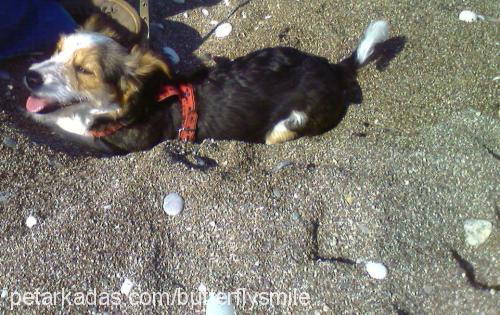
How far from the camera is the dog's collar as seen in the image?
108 inches

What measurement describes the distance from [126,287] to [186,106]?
1138mm

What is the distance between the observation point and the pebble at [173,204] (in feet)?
7.75

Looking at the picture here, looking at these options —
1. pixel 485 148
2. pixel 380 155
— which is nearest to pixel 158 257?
pixel 380 155

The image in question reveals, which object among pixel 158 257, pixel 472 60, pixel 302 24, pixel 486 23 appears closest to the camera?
pixel 158 257

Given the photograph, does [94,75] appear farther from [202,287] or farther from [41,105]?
[202,287]

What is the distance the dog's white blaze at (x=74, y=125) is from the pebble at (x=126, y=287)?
1.08 meters

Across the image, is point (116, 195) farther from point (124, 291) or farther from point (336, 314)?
point (336, 314)

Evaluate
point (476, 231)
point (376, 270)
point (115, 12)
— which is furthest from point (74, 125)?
point (476, 231)

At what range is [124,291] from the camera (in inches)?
82.1

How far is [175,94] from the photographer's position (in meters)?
2.71

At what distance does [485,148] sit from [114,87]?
7.10 feet

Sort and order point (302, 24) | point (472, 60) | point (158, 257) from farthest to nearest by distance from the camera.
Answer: point (302, 24) < point (472, 60) < point (158, 257)

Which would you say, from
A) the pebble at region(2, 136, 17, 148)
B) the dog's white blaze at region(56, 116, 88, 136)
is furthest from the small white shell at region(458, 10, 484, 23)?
the pebble at region(2, 136, 17, 148)

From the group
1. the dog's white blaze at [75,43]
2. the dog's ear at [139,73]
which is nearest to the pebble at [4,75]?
the dog's white blaze at [75,43]
